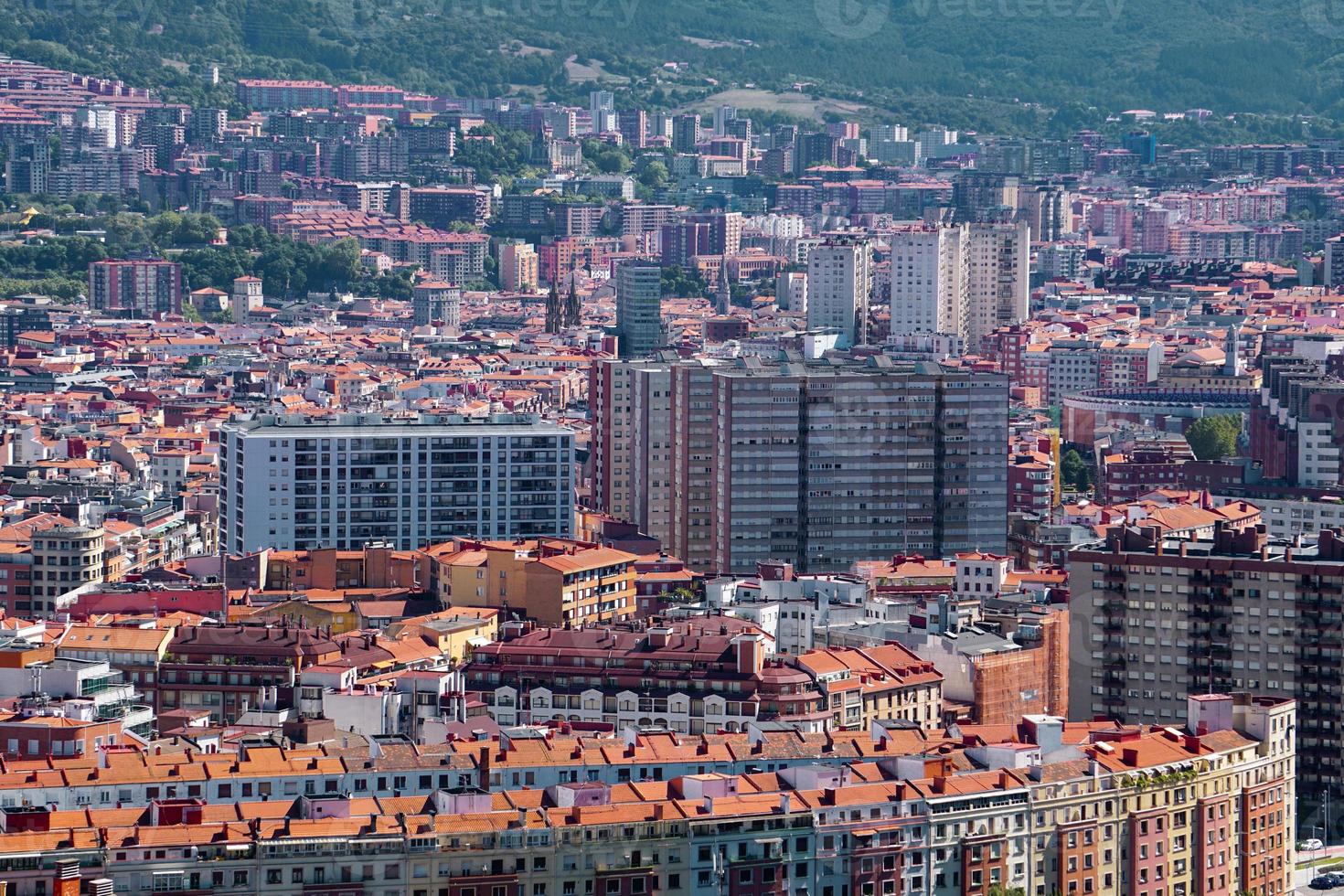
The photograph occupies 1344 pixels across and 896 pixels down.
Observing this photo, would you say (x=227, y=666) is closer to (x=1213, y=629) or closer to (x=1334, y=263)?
(x=1213, y=629)

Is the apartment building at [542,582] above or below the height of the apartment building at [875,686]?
above

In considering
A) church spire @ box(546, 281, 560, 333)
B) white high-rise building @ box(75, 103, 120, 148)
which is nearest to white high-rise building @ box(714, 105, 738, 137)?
white high-rise building @ box(75, 103, 120, 148)

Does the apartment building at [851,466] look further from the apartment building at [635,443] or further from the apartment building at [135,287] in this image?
the apartment building at [135,287]

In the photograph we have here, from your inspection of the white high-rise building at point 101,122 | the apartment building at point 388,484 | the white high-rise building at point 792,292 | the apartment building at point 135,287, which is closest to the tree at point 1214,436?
the apartment building at point 388,484

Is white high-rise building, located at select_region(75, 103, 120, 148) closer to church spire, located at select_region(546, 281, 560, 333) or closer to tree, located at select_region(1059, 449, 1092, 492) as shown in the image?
church spire, located at select_region(546, 281, 560, 333)

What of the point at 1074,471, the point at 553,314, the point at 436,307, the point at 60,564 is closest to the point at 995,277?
the point at 553,314

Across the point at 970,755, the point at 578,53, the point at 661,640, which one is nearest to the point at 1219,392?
the point at 661,640
